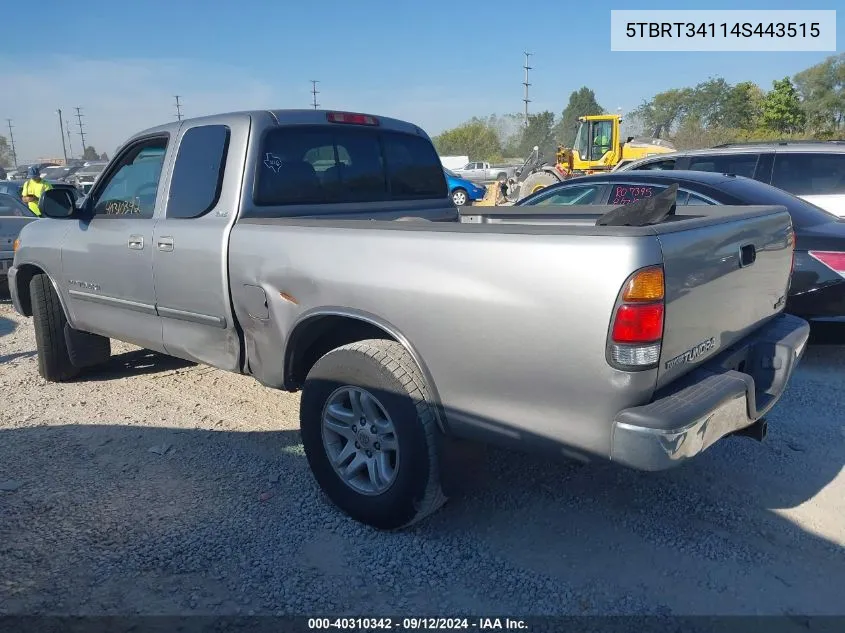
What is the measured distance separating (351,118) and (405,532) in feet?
8.42

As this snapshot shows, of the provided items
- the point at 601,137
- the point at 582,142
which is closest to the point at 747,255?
the point at 601,137

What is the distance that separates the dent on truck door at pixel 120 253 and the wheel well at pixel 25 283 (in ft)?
2.23

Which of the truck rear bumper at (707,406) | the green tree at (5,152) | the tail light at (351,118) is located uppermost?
the green tree at (5,152)

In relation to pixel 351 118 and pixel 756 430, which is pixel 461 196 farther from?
pixel 756 430

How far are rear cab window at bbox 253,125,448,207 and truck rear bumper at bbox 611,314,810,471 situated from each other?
2338mm

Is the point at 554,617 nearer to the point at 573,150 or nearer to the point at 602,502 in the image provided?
the point at 602,502

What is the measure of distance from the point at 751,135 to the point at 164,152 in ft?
137

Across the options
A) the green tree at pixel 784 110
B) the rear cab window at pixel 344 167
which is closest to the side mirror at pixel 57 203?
the rear cab window at pixel 344 167

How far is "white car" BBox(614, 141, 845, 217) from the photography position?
6.99 m

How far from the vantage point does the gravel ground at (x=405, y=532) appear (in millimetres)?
2723

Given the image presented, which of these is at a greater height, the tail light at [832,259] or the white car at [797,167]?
the white car at [797,167]

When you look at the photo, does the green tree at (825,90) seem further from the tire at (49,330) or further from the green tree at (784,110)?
the tire at (49,330)

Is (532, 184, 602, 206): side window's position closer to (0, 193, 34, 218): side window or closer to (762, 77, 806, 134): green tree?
(0, 193, 34, 218): side window

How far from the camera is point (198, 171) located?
392 centimetres
